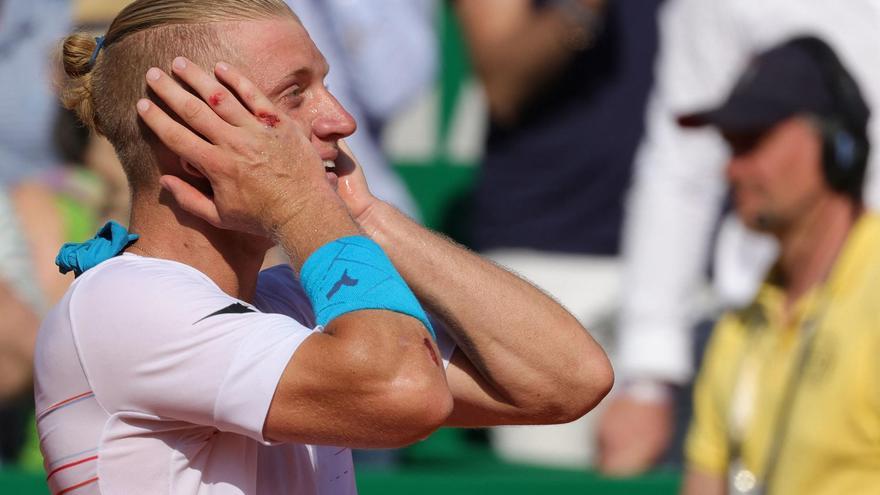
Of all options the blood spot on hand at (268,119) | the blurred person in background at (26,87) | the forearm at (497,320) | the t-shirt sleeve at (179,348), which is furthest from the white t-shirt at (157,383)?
the blurred person in background at (26,87)

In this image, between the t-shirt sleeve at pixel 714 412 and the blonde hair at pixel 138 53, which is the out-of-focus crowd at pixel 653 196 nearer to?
the t-shirt sleeve at pixel 714 412

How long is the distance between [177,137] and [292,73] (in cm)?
19

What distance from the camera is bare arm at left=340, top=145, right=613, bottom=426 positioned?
2.29 metres

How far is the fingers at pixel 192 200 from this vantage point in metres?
2.04

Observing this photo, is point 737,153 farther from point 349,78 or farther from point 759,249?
point 349,78

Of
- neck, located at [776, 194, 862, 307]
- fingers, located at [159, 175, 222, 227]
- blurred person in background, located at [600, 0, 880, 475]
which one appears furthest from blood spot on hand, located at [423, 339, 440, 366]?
blurred person in background, located at [600, 0, 880, 475]

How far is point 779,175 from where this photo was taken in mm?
4359

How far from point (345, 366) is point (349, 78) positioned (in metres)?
3.51

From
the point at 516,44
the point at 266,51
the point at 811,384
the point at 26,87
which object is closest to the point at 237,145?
the point at 266,51

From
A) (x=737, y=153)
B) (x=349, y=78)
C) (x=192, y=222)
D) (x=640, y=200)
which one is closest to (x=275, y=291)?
(x=192, y=222)

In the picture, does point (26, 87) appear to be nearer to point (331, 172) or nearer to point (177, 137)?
point (331, 172)

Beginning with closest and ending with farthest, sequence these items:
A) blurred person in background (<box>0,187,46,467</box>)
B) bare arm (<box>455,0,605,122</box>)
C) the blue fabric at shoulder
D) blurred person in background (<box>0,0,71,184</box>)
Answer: the blue fabric at shoulder → blurred person in background (<box>0,187,46,467</box>) → blurred person in background (<box>0,0,71,184</box>) → bare arm (<box>455,0,605,122</box>)

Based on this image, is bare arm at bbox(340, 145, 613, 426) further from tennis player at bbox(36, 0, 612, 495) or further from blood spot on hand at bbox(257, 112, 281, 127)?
blood spot on hand at bbox(257, 112, 281, 127)

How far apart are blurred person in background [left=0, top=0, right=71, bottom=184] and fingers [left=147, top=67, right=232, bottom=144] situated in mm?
3315
